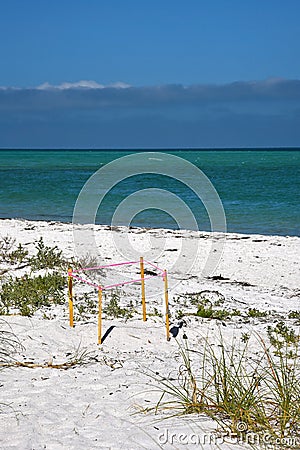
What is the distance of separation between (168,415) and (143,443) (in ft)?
1.64

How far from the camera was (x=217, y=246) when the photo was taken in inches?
592

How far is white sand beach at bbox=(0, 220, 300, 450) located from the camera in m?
4.35

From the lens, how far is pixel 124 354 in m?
6.40

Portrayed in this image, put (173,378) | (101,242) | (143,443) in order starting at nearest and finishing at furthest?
(143,443), (173,378), (101,242)

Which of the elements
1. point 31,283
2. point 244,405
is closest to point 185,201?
point 31,283

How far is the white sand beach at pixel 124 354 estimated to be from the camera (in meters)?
4.35

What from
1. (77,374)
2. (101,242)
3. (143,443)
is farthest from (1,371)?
(101,242)

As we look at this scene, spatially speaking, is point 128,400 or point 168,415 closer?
point 168,415

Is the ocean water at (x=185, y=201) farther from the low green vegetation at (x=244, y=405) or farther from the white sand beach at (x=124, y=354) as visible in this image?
the low green vegetation at (x=244, y=405)

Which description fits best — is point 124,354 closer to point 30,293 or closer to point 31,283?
point 30,293

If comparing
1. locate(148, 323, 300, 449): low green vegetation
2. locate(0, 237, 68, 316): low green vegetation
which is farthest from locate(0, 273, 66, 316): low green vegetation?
locate(148, 323, 300, 449): low green vegetation

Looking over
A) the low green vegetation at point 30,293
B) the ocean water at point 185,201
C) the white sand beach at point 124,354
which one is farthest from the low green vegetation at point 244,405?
the ocean water at point 185,201

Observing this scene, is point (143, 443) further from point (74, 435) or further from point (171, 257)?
point (171, 257)

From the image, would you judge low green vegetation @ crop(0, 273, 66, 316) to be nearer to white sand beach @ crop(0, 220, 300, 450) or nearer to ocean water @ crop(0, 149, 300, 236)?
white sand beach @ crop(0, 220, 300, 450)
